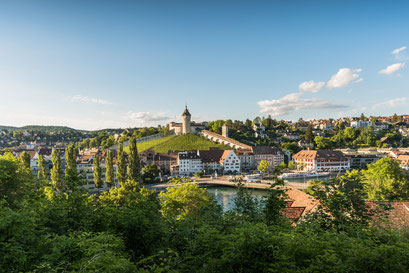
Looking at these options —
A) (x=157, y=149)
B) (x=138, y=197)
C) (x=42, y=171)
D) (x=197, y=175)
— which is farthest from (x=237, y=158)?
(x=138, y=197)

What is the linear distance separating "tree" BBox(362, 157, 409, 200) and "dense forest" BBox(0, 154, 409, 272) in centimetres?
1839

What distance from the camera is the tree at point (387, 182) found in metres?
23.0

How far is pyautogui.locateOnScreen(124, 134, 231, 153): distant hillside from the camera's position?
98694mm

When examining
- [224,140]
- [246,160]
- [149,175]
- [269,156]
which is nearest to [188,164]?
[149,175]

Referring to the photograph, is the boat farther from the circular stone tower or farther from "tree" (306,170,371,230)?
"tree" (306,170,371,230)

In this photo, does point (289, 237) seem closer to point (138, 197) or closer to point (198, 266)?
point (198, 266)

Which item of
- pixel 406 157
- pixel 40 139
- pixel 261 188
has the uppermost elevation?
pixel 40 139

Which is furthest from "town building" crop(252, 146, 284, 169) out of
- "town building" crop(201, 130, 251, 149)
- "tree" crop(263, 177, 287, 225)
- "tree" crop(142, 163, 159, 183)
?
"tree" crop(263, 177, 287, 225)

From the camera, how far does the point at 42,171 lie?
42625mm

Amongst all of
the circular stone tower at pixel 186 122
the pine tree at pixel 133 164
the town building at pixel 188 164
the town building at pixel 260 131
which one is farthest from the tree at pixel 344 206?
the town building at pixel 260 131

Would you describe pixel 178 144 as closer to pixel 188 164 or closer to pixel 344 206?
pixel 188 164

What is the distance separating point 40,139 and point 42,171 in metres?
152

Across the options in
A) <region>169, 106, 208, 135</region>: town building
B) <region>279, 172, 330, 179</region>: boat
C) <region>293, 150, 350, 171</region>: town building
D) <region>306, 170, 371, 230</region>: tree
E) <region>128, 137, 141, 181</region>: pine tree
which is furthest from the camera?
<region>169, 106, 208, 135</region>: town building

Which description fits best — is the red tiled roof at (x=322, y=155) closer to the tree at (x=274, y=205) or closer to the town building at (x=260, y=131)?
the town building at (x=260, y=131)
